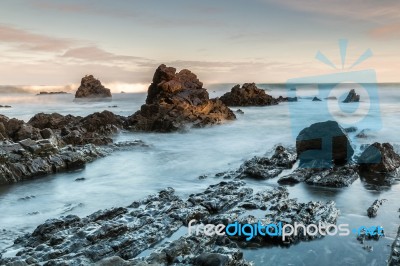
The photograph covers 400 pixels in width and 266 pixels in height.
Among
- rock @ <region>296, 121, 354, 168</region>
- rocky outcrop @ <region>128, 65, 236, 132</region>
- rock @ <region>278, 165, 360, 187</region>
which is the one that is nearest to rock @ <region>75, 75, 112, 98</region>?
rocky outcrop @ <region>128, 65, 236, 132</region>

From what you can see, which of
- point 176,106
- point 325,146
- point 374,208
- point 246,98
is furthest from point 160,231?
point 246,98

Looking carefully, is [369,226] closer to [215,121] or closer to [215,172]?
[215,172]

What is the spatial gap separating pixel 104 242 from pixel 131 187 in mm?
4736

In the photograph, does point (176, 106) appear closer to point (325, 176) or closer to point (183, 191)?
point (183, 191)

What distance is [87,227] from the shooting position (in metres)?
7.03

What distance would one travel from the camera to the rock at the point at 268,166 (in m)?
11.7

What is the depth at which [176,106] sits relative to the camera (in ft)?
86.8

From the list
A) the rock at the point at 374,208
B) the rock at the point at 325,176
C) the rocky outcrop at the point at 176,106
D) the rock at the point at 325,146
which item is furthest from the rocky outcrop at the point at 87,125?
the rock at the point at 374,208

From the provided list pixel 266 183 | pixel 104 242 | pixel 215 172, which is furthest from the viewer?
pixel 215 172

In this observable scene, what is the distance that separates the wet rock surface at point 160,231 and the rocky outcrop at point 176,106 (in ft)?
48.1

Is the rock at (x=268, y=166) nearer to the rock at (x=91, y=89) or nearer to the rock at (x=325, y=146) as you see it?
the rock at (x=325, y=146)

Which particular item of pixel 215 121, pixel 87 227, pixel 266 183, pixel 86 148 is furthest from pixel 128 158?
pixel 215 121

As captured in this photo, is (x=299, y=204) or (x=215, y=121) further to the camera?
(x=215, y=121)

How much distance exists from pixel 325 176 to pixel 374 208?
2620mm
